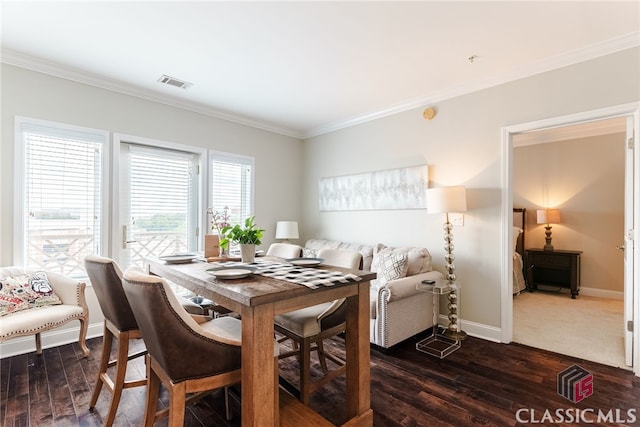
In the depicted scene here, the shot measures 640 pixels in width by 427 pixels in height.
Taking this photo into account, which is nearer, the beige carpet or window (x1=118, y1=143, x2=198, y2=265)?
the beige carpet

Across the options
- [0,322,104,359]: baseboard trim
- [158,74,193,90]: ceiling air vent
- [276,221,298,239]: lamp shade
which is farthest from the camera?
[276,221,298,239]: lamp shade

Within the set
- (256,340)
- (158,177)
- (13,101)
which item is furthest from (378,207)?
(13,101)

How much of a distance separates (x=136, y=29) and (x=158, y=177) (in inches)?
68.6

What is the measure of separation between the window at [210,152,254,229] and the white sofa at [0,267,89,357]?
178 cm

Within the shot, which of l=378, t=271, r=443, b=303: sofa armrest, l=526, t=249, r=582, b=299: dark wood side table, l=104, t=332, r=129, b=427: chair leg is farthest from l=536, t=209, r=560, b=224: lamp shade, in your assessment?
l=104, t=332, r=129, b=427: chair leg

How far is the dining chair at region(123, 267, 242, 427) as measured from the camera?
121 centimetres

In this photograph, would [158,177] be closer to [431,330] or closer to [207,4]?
[207,4]

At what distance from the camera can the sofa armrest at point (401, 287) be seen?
2.78 metres

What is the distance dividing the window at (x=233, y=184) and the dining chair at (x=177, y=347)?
292 centimetres

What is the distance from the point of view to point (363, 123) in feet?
14.3

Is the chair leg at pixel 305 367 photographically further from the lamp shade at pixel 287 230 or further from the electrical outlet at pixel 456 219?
the lamp shade at pixel 287 230

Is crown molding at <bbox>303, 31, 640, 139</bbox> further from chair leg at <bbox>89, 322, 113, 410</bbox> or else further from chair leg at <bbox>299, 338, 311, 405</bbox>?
chair leg at <bbox>89, 322, 113, 410</bbox>

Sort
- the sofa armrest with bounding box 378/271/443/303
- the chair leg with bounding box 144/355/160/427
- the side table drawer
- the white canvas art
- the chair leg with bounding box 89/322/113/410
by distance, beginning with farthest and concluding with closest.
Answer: the side table drawer
the white canvas art
the sofa armrest with bounding box 378/271/443/303
the chair leg with bounding box 89/322/113/410
the chair leg with bounding box 144/355/160/427

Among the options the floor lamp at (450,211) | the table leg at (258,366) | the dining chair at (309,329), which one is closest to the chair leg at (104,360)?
the dining chair at (309,329)
